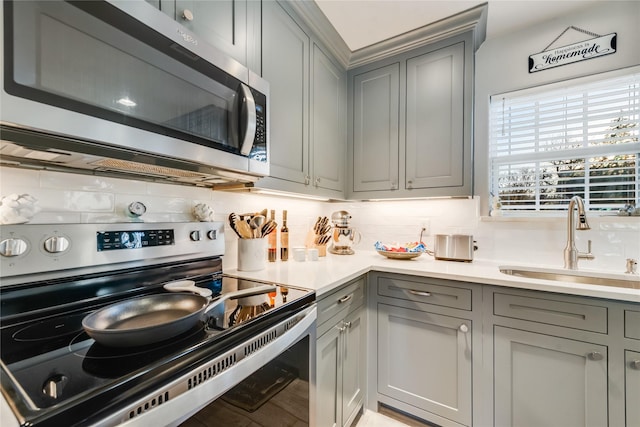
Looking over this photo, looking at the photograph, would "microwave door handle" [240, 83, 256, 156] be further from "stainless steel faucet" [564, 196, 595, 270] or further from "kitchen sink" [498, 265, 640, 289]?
"stainless steel faucet" [564, 196, 595, 270]

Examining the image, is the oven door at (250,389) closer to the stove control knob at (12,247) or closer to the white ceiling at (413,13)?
the stove control knob at (12,247)

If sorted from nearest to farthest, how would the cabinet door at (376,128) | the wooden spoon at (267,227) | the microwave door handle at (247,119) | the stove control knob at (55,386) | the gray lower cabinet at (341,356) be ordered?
the stove control knob at (55,386) < the microwave door handle at (247,119) < the gray lower cabinet at (341,356) < the wooden spoon at (267,227) < the cabinet door at (376,128)

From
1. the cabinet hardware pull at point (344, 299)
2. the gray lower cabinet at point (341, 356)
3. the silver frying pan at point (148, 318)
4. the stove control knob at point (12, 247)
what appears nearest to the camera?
the silver frying pan at point (148, 318)

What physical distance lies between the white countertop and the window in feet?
1.84

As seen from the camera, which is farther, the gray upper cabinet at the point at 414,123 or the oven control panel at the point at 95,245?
the gray upper cabinet at the point at 414,123

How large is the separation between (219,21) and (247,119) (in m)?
0.41

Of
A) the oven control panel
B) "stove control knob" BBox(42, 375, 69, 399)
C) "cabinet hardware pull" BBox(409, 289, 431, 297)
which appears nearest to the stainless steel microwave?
the oven control panel

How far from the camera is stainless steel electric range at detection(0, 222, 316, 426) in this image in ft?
1.48

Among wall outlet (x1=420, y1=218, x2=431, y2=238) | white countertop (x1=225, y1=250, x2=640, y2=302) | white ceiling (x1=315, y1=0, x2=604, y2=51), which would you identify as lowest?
white countertop (x1=225, y1=250, x2=640, y2=302)

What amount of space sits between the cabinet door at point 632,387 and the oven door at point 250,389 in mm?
1285

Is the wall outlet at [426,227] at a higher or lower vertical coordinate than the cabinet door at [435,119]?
lower

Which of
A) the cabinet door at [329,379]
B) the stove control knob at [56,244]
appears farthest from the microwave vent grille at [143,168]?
the cabinet door at [329,379]

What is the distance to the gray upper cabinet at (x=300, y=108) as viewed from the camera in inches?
54.2

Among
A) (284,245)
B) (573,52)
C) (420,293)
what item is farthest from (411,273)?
(573,52)
